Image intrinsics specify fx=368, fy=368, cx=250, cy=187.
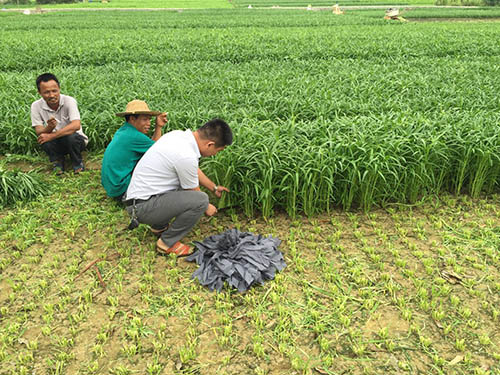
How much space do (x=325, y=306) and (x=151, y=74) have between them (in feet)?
19.5

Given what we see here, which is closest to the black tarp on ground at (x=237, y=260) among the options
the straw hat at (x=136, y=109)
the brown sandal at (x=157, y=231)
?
the brown sandal at (x=157, y=231)

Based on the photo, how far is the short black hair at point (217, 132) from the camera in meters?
2.87

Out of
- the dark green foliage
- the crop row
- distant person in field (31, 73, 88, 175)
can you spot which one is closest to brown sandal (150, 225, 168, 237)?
the crop row

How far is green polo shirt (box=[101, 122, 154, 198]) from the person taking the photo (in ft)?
11.5

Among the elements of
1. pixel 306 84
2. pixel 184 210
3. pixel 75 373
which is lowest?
pixel 75 373

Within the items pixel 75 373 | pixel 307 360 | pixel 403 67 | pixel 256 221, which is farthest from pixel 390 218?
pixel 403 67

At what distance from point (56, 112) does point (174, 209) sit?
2.53 meters

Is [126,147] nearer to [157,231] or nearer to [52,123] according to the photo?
[157,231]

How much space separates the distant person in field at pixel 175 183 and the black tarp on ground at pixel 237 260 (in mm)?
244

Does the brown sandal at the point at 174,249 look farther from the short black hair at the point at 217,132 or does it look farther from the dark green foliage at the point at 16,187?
the dark green foliage at the point at 16,187

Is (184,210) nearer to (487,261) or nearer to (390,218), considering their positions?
(390,218)

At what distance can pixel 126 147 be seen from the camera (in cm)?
351

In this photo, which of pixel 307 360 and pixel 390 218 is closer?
pixel 307 360

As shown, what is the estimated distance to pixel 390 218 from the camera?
3.86 m
